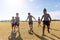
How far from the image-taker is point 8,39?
56.9 ft

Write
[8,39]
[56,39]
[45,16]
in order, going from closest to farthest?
[56,39], [8,39], [45,16]

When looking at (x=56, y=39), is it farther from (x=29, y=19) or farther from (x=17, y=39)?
(x=29, y=19)

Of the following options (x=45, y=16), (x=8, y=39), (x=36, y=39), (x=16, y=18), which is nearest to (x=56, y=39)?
(x=36, y=39)

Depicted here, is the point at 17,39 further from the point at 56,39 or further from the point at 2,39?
the point at 56,39

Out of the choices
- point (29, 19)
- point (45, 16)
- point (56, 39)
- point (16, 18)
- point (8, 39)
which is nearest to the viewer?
point (56, 39)

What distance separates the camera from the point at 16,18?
2081 centimetres

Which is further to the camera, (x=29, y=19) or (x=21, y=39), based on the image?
(x=29, y=19)

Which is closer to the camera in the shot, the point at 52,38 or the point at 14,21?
the point at 52,38

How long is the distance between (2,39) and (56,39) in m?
4.87

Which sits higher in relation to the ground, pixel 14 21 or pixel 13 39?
pixel 14 21

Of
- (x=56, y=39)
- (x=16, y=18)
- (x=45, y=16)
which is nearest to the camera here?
(x=56, y=39)

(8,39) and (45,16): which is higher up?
(45,16)

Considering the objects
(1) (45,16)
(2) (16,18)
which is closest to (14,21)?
(2) (16,18)

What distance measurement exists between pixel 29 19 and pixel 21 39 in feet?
17.7
